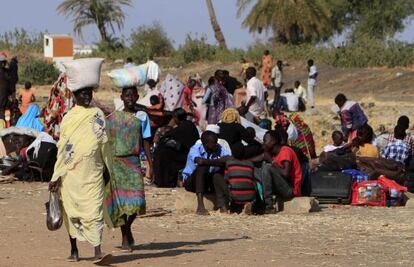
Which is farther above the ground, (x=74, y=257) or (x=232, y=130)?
(x=232, y=130)

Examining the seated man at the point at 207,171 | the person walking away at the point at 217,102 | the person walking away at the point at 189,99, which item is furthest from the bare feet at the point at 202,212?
the person walking away at the point at 189,99

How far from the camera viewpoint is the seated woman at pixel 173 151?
49.8 feet

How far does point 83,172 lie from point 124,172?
0.84 metres

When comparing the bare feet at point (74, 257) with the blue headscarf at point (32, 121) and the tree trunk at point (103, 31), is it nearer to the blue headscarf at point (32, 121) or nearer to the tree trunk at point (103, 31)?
the blue headscarf at point (32, 121)

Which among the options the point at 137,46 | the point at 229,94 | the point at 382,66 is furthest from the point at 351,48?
the point at 229,94

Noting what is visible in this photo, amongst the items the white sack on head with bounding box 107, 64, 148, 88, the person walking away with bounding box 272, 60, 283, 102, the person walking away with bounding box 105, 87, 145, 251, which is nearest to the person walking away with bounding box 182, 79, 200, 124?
the white sack on head with bounding box 107, 64, 148, 88

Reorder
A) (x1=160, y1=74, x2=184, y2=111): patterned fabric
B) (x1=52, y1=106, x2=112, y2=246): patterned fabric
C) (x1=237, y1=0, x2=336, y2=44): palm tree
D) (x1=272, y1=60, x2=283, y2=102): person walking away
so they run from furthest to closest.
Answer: (x1=237, y1=0, x2=336, y2=44): palm tree
(x1=272, y1=60, x2=283, y2=102): person walking away
(x1=160, y1=74, x2=184, y2=111): patterned fabric
(x1=52, y1=106, x2=112, y2=246): patterned fabric

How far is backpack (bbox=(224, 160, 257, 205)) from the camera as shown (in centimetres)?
1250

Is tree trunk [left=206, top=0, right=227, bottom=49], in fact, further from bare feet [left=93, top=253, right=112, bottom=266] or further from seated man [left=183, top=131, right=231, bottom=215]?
bare feet [left=93, top=253, right=112, bottom=266]

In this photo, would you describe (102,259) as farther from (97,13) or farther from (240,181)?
(97,13)

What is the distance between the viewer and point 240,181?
12.5 metres

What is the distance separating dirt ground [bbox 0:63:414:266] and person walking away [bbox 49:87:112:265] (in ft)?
1.42

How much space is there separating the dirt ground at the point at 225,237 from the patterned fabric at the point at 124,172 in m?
0.42

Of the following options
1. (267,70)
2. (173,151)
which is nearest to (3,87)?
(173,151)
